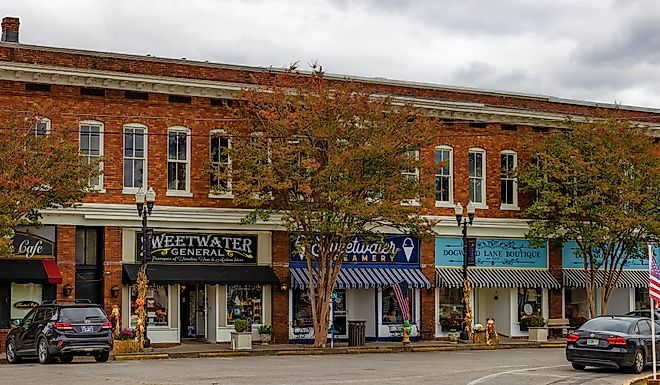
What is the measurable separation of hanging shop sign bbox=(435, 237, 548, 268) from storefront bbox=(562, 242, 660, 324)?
1171mm

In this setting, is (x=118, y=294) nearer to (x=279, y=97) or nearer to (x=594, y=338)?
(x=279, y=97)

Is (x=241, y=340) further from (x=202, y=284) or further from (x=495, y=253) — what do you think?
(x=495, y=253)

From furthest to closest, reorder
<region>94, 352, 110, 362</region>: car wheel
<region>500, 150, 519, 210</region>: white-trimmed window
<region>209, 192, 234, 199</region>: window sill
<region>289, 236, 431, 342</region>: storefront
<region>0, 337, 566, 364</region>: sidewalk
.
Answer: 1. <region>500, 150, 519, 210</region>: white-trimmed window
2. <region>289, 236, 431, 342</region>: storefront
3. <region>209, 192, 234, 199</region>: window sill
4. <region>0, 337, 566, 364</region>: sidewalk
5. <region>94, 352, 110, 362</region>: car wheel

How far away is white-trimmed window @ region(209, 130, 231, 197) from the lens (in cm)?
3772

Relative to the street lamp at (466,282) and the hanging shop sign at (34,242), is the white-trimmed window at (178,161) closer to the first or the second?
the hanging shop sign at (34,242)

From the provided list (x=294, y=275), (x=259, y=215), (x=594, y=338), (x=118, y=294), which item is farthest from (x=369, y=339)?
(x=594, y=338)

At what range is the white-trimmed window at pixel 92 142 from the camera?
1431 inches

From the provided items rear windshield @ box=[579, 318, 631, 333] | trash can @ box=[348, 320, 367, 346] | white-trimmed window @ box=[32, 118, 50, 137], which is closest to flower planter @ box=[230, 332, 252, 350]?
trash can @ box=[348, 320, 367, 346]

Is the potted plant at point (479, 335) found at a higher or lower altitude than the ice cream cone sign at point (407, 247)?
lower

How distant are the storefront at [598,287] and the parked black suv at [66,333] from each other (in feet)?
73.1

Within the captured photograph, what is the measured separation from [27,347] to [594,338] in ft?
46.3

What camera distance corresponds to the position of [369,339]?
41.3m

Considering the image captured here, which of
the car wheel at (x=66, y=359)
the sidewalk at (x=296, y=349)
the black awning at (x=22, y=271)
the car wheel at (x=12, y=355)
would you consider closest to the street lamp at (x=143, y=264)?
the sidewalk at (x=296, y=349)

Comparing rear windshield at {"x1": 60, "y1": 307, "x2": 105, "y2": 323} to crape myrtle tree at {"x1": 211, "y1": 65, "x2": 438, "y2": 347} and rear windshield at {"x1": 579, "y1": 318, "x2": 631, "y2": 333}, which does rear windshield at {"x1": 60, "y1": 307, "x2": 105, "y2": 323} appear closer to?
crape myrtle tree at {"x1": 211, "y1": 65, "x2": 438, "y2": 347}
